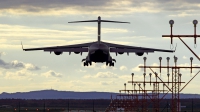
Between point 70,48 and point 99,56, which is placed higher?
point 70,48

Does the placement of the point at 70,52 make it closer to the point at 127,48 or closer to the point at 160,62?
the point at 127,48

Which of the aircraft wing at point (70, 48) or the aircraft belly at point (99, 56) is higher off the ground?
the aircraft wing at point (70, 48)

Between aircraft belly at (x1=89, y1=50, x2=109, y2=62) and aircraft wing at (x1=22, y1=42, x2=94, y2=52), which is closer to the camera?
aircraft belly at (x1=89, y1=50, x2=109, y2=62)

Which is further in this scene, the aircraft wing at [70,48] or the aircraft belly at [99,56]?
the aircraft wing at [70,48]

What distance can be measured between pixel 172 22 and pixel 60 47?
32809mm

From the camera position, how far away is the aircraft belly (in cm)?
9183

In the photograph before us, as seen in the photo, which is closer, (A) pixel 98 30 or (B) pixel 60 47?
(B) pixel 60 47

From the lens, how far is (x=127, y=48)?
342 feet

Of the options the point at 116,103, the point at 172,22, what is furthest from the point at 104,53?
the point at 116,103

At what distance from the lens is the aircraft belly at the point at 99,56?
301 feet

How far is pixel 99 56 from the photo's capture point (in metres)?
92.7

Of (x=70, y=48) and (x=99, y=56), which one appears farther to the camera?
Result: (x=70, y=48)

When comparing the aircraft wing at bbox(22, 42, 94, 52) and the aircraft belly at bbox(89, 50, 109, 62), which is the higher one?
the aircraft wing at bbox(22, 42, 94, 52)

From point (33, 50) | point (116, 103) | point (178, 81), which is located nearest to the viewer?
point (178, 81)
